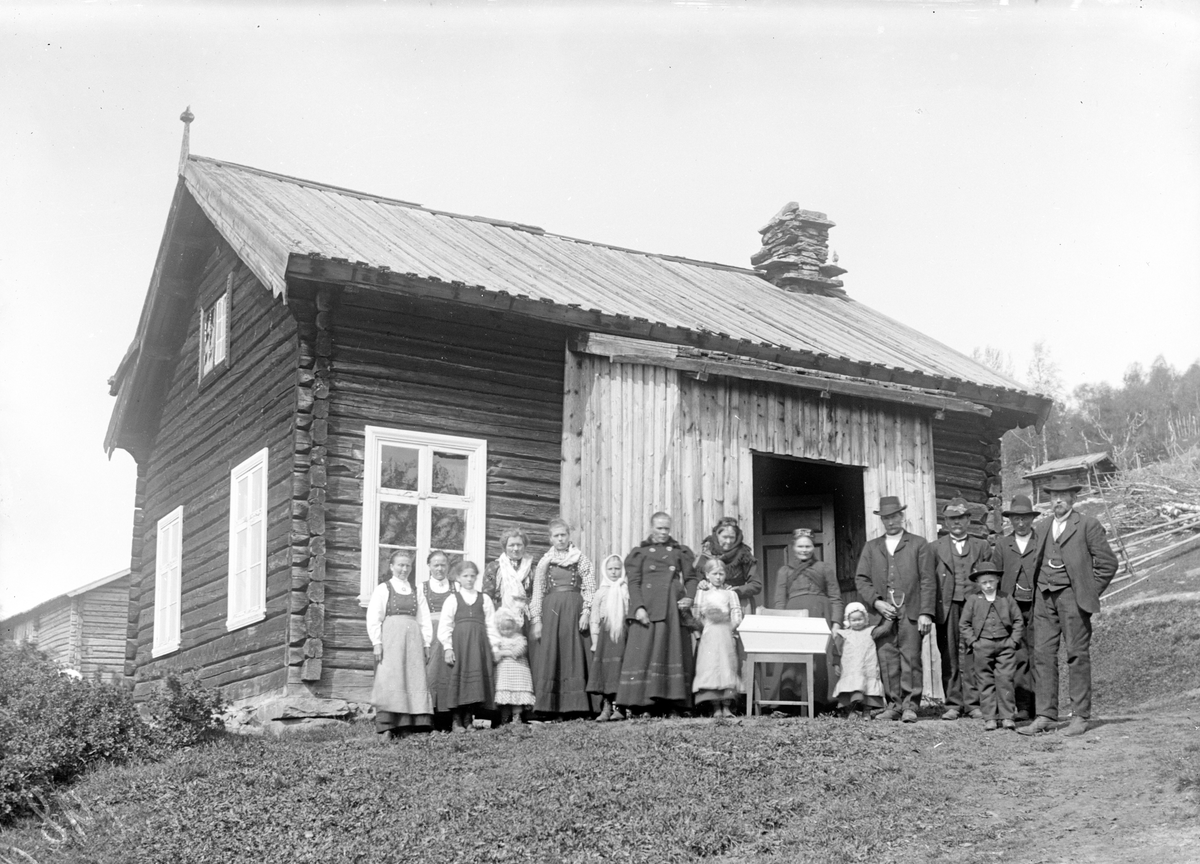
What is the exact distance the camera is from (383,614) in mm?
11594

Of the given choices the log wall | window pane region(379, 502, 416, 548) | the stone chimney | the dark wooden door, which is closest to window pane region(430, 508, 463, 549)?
window pane region(379, 502, 416, 548)

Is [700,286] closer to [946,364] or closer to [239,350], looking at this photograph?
[946,364]

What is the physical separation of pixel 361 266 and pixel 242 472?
132 inches

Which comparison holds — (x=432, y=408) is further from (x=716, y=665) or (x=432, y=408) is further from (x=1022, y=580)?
(x=1022, y=580)

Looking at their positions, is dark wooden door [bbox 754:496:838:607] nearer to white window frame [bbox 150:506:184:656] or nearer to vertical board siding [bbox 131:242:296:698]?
vertical board siding [bbox 131:242:296:698]

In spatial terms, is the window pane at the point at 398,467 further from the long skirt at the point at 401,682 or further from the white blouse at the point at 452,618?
the long skirt at the point at 401,682

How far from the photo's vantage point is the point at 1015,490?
45.1m

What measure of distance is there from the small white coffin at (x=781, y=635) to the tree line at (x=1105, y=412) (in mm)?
43305

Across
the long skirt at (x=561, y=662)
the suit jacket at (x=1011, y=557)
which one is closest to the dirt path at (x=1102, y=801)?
the suit jacket at (x=1011, y=557)

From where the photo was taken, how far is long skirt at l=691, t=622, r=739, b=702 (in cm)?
1177

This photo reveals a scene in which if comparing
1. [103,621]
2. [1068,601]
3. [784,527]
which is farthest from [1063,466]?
[1068,601]

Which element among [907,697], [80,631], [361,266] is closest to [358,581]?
[361,266]

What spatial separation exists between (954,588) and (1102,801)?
12.4 ft

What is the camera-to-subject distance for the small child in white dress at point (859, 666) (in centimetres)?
1201
